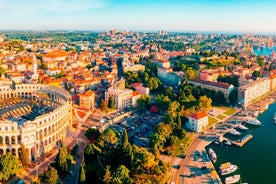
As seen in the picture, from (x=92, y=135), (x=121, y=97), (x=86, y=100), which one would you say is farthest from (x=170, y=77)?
(x=92, y=135)

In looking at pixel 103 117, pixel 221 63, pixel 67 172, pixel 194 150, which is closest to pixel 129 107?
pixel 103 117

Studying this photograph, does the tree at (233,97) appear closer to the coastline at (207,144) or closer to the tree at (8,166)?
the coastline at (207,144)

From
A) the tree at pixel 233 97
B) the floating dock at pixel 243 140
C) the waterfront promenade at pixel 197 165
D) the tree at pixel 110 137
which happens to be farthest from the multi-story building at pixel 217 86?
the tree at pixel 110 137

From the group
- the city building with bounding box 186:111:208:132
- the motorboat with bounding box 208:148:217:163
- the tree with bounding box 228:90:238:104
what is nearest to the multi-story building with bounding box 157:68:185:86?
the tree with bounding box 228:90:238:104

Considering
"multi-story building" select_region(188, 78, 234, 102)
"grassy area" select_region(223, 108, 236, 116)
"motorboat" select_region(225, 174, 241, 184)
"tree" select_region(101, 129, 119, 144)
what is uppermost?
"multi-story building" select_region(188, 78, 234, 102)

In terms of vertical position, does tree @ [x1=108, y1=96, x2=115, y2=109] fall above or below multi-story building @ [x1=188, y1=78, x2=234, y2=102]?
below

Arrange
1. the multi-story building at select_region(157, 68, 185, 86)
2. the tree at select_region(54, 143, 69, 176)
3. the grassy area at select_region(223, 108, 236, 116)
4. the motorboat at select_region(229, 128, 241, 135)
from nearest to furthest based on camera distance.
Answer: the tree at select_region(54, 143, 69, 176), the motorboat at select_region(229, 128, 241, 135), the grassy area at select_region(223, 108, 236, 116), the multi-story building at select_region(157, 68, 185, 86)

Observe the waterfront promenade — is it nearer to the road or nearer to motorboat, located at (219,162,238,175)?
the road
